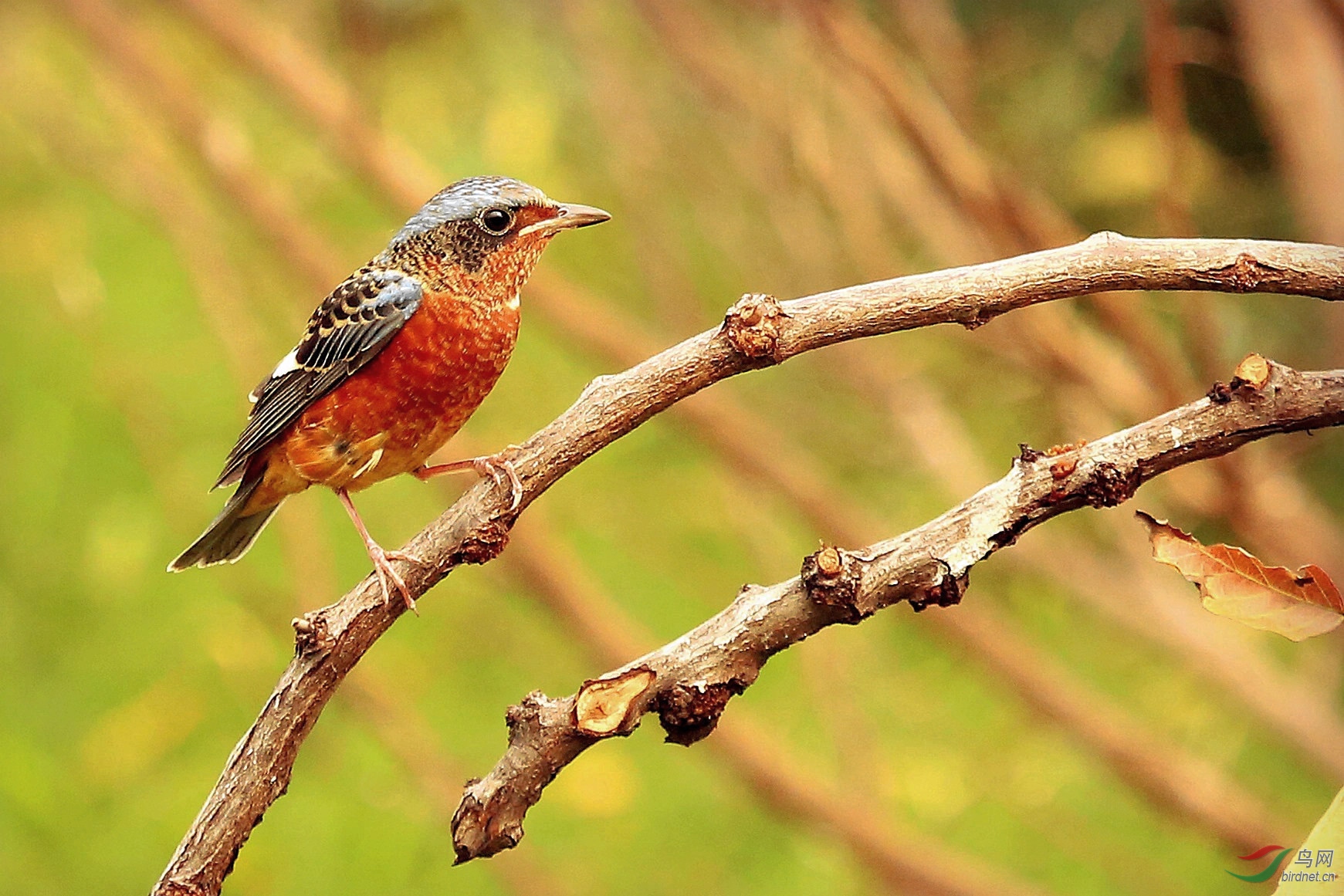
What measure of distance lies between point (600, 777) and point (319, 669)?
281cm

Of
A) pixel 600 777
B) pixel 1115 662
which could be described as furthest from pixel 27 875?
pixel 1115 662

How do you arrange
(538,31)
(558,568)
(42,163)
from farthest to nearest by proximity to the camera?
(42,163), (538,31), (558,568)

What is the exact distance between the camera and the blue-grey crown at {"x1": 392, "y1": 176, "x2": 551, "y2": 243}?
4.92ft

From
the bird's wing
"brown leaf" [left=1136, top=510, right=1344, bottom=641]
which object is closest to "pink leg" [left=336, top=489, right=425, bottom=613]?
the bird's wing

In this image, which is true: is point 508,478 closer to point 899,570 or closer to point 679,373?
point 679,373

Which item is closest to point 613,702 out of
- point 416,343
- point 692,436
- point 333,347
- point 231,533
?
point 416,343

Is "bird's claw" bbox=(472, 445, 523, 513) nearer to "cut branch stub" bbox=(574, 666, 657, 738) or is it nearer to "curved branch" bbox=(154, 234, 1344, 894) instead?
"curved branch" bbox=(154, 234, 1344, 894)

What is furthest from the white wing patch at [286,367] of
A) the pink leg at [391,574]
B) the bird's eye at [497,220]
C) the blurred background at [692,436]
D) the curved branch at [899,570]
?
the blurred background at [692,436]

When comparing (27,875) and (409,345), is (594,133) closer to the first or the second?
(409,345)

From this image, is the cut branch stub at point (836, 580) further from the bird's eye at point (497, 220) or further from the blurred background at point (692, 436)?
the blurred background at point (692, 436)

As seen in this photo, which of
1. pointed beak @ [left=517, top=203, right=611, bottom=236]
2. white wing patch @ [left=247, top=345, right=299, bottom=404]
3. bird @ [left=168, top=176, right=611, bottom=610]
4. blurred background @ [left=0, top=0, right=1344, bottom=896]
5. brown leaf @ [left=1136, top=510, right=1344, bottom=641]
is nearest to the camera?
brown leaf @ [left=1136, top=510, right=1344, bottom=641]

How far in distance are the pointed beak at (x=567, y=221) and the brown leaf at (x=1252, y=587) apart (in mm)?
657

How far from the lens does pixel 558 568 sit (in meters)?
2.86

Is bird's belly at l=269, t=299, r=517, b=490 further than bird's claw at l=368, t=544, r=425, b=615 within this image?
Yes
